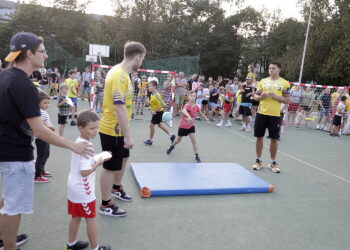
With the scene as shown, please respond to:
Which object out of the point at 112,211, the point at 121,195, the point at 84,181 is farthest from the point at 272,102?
the point at 84,181

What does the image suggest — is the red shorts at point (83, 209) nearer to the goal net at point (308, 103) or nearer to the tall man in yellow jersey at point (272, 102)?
the tall man in yellow jersey at point (272, 102)

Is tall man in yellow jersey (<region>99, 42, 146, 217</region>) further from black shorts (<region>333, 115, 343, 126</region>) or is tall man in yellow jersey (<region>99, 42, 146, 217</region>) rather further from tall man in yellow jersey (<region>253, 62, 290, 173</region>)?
black shorts (<region>333, 115, 343, 126</region>)

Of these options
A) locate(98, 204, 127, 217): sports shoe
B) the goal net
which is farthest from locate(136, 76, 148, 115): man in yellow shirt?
locate(98, 204, 127, 217): sports shoe

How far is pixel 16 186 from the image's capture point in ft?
7.07

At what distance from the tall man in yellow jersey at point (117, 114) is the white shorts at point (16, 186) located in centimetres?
106

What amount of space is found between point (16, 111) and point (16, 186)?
1.85 ft

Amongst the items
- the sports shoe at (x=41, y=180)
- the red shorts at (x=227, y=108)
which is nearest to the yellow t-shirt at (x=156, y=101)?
the sports shoe at (x=41, y=180)

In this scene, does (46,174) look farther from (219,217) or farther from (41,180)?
(219,217)

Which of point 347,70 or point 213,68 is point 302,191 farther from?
Result: point 213,68

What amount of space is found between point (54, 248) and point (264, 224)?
2.45m

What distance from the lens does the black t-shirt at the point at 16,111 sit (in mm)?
1995

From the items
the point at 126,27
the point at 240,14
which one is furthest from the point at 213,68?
the point at 126,27

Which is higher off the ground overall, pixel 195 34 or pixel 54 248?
pixel 195 34

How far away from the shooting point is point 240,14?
3734cm
